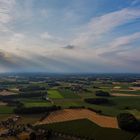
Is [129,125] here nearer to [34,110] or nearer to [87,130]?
[87,130]

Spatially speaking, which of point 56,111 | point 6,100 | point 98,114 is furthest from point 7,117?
point 6,100

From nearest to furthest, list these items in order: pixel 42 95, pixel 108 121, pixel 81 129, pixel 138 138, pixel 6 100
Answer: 1. pixel 138 138
2. pixel 81 129
3. pixel 108 121
4. pixel 6 100
5. pixel 42 95

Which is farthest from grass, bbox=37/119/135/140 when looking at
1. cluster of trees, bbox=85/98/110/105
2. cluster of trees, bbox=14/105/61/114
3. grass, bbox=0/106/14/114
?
cluster of trees, bbox=85/98/110/105

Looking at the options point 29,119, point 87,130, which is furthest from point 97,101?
point 87,130

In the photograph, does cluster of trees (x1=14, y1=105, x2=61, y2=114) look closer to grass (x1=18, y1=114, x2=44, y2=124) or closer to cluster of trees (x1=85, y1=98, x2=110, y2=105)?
grass (x1=18, y1=114, x2=44, y2=124)

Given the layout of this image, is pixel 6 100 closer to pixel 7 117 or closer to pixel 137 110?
pixel 7 117

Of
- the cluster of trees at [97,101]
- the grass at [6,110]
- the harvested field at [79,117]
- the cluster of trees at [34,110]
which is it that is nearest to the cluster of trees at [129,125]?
the harvested field at [79,117]
